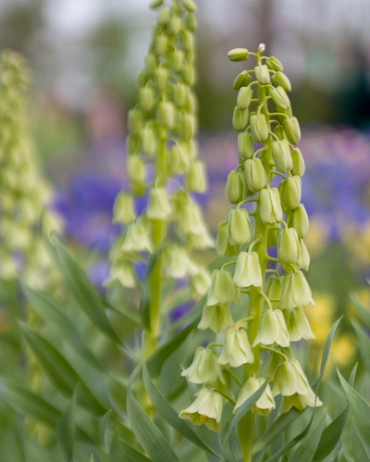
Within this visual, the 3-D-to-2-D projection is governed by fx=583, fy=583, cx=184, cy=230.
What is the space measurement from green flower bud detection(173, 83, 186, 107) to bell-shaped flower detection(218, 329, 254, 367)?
43 centimetres

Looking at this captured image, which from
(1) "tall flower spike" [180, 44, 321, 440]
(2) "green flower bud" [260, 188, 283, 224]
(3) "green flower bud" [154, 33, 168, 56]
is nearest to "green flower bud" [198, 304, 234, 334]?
(1) "tall flower spike" [180, 44, 321, 440]

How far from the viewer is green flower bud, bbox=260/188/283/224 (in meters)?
0.63

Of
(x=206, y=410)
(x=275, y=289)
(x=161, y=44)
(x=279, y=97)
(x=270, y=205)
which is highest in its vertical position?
(x=161, y=44)

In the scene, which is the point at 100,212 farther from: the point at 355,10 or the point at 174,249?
the point at 355,10

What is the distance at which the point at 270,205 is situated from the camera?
63 cm

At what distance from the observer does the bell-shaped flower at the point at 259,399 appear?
612 millimetres

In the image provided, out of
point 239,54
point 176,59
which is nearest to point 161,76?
point 176,59

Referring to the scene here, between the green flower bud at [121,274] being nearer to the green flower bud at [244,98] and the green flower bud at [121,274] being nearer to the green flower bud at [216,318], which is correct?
the green flower bud at [216,318]

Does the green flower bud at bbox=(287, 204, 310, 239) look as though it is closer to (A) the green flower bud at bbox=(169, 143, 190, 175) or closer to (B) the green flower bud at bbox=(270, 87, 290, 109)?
(B) the green flower bud at bbox=(270, 87, 290, 109)

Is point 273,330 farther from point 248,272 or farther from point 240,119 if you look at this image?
point 240,119

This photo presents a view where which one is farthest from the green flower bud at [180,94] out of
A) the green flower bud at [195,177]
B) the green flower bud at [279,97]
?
the green flower bud at [279,97]

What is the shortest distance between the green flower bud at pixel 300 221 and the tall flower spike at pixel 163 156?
296 mm

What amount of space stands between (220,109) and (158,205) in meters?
8.86

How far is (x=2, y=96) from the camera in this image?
1.23m
